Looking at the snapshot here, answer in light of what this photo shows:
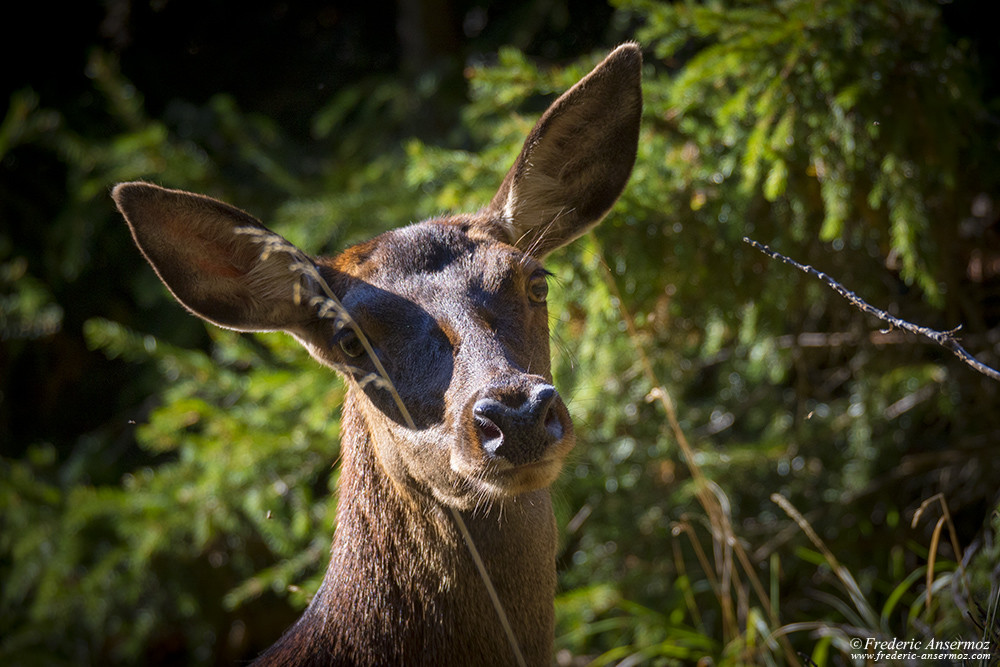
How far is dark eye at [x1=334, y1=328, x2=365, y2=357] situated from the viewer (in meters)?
2.58

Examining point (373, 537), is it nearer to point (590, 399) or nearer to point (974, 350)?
point (590, 399)

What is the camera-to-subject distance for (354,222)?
17.4 ft

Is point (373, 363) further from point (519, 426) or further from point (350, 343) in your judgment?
point (519, 426)

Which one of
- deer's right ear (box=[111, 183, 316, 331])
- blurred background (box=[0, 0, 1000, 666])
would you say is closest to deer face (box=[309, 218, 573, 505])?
deer's right ear (box=[111, 183, 316, 331])

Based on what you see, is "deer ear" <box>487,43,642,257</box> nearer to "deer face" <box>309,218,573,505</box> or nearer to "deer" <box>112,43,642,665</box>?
"deer" <box>112,43,642,665</box>

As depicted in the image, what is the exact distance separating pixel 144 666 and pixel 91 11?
5.31 meters

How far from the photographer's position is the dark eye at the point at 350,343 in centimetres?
258

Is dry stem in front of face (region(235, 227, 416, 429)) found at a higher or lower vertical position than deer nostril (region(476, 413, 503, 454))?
higher

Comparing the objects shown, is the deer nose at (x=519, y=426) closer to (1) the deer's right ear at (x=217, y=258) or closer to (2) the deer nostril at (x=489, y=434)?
(2) the deer nostril at (x=489, y=434)

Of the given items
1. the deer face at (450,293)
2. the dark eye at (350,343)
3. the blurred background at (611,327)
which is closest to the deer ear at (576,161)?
the deer face at (450,293)

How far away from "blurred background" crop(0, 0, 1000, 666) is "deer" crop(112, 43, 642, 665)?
60cm

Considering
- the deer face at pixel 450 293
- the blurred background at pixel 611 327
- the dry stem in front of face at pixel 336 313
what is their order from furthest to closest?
the blurred background at pixel 611 327 → the dry stem in front of face at pixel 336 313 → the deer face at pixel 450 293

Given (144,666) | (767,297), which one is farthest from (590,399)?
(144,666)

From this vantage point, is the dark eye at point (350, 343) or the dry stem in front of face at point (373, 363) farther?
the dark eye at point (350, 343)
